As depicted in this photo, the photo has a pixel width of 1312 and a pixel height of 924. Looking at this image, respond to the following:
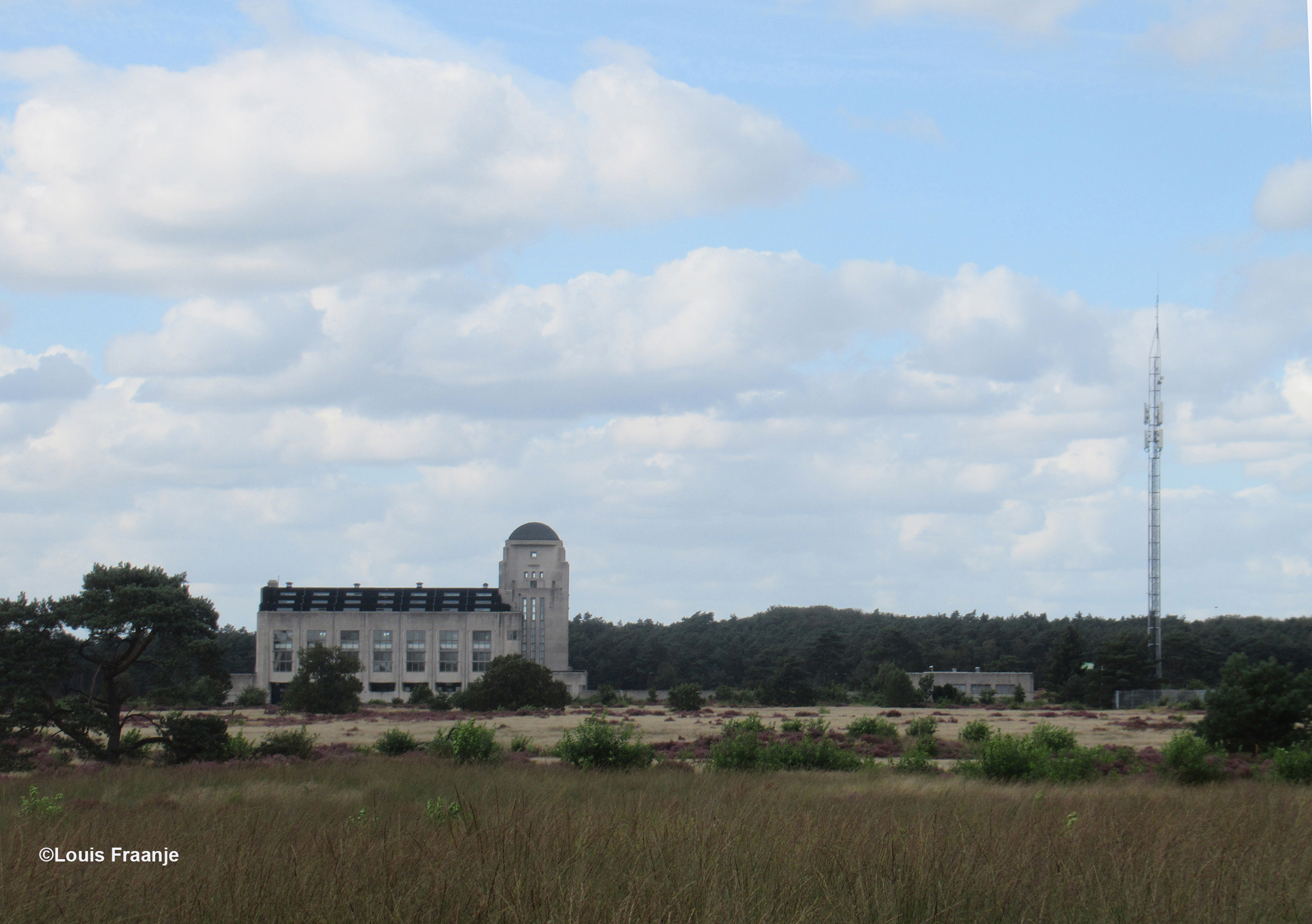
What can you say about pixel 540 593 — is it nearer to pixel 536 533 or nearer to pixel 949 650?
pixel 536 533

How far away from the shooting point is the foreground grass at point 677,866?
7398 millimetres

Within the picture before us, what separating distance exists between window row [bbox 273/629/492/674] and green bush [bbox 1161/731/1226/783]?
102 meters

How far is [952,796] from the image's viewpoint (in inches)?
608

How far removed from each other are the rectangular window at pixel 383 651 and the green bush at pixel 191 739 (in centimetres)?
9647

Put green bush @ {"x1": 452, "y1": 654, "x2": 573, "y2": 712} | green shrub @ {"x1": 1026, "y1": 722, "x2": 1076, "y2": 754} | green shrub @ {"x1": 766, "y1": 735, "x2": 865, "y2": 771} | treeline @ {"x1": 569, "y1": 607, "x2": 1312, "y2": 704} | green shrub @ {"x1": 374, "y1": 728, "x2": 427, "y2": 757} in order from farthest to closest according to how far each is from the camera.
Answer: treeline @ {"x1": 569, "y1": 607, "x2": 1312, "y2": 704} → green bush @ {"x1": 452, "y1": 654, "x2": 573, "y2": 712} → green shrub @ {"x1": 374, "y1": 728, "x2": 427, "y2": 757} → green shrub @ {"x1": 1026, "y1": 722, "x2": 1076, "y2": 754} → green shrub @ {"x1": 766, "y1": 735, "x2": 865, "y2": 771}

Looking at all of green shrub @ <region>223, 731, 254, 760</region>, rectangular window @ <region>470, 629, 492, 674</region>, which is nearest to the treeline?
rectangular window @ <region>470, 629, 492, 674</region>

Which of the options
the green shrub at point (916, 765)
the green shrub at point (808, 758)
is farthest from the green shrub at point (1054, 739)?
the green shrub at point (808, 758)

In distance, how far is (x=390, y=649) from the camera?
402 ft

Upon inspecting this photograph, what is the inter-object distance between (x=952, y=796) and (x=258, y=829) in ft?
30.6

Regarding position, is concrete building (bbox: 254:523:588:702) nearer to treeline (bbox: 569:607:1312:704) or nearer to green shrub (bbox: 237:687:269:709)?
green shrub (bbox: 237:687:269:709)

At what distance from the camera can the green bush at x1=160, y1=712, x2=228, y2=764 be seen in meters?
27.6

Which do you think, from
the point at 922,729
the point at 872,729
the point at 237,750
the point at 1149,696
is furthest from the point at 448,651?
the point at 237,750

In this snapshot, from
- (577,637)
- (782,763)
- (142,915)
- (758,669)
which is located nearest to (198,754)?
(782,763)

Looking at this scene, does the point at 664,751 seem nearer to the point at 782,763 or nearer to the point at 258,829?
the point at 782,763
